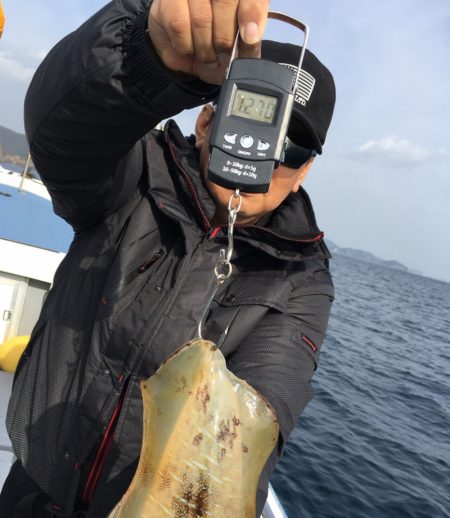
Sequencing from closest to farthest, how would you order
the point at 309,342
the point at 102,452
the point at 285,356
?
the point at 102,452 < the point at 285,356 < the point at 309,342

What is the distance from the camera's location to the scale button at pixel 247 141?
55.2 inches

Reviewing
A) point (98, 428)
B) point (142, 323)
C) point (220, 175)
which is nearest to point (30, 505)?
point (98, 428)

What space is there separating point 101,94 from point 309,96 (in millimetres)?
986

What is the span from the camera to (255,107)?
142 centimetres

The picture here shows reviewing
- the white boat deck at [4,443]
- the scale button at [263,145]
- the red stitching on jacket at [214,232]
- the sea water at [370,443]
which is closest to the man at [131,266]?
the red stitching on jacket at [214,232]

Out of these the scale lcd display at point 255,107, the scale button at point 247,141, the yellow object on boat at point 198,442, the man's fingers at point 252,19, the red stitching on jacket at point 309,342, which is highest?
the man's fingers at point 252,19

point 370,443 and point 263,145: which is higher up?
point 263,145

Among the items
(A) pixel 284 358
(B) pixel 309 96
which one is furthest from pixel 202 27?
(A) pixel 284 358

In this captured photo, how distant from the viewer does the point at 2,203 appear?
7.74 meters

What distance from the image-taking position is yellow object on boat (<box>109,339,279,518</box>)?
124 centimetres

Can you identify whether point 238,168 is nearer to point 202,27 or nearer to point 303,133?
point 202,27

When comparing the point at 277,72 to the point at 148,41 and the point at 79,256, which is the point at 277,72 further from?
the point at 79,256

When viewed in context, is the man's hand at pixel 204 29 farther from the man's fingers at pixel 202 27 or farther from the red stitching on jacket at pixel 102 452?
the red stitching on jacket at pixel 102 452

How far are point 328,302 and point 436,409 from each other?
13.9 m
